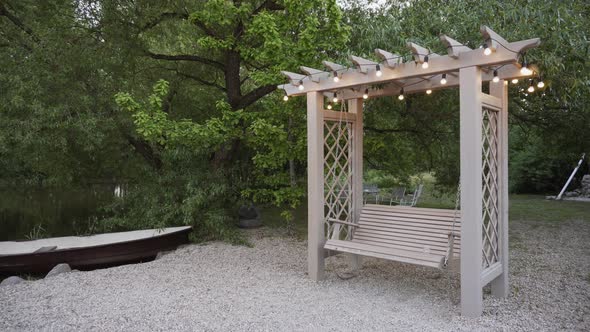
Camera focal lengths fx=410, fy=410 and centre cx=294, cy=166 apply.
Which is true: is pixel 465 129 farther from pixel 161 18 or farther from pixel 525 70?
pixel 161 18

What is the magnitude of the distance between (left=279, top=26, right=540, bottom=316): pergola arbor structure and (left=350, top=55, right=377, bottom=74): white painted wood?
1 cm

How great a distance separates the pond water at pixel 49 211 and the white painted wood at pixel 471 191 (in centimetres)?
638

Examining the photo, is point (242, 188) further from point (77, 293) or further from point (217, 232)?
point (77, 293)

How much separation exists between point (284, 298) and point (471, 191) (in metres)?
2.09

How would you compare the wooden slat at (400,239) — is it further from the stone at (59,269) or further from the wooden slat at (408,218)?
the stone at (59,269)

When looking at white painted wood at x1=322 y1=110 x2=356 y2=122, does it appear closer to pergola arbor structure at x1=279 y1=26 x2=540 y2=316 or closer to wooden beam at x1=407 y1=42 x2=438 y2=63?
pergola arbor structure at x1=279 y1=26 x2=540 y2=316

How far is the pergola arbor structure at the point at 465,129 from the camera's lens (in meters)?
3.53

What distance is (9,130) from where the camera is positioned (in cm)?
607

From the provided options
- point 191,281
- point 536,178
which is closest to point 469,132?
point 191,281

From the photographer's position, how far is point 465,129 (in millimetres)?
3570

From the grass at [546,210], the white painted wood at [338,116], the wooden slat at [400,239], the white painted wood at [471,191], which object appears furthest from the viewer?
the grass at [546,210]

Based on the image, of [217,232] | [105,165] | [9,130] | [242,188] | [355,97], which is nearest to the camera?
[355,97]

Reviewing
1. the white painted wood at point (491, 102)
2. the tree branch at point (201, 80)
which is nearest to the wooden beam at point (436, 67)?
the white painted wood at point (491, 102)

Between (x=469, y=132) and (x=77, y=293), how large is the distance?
4.28m
